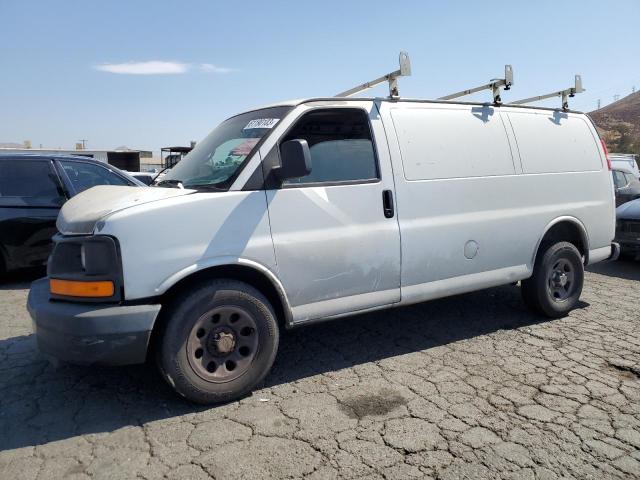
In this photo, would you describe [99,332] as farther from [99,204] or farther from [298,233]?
[298,233]

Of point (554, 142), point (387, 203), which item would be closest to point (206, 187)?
point (387, 203)

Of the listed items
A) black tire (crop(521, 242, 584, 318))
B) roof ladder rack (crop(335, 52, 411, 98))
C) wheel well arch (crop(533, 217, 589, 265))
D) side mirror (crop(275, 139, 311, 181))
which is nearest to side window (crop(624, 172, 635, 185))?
wheel well arch (crop(533, 217, 589, 265))

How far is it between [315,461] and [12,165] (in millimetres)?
5819

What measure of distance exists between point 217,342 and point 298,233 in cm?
91

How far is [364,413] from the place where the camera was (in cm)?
304

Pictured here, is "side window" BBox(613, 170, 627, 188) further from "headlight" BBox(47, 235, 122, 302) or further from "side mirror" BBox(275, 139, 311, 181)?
"headlight" BBox(47, 235, 122, 302)

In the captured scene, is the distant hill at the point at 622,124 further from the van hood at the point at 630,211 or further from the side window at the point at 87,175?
the side window at the point at 87,175

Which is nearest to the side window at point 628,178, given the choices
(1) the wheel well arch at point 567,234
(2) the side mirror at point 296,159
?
(1) the wheel well arch at point 567,234

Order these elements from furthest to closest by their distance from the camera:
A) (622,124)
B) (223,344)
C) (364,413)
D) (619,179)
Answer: (622,124) < (619,179) < (223,344) < (364,413)

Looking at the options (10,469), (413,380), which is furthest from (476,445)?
(10,469)

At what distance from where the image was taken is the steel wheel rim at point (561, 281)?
482 cm

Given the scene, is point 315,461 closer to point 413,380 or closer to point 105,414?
point 413,380

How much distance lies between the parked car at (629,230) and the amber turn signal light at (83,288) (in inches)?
304

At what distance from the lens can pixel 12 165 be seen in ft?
20.4
